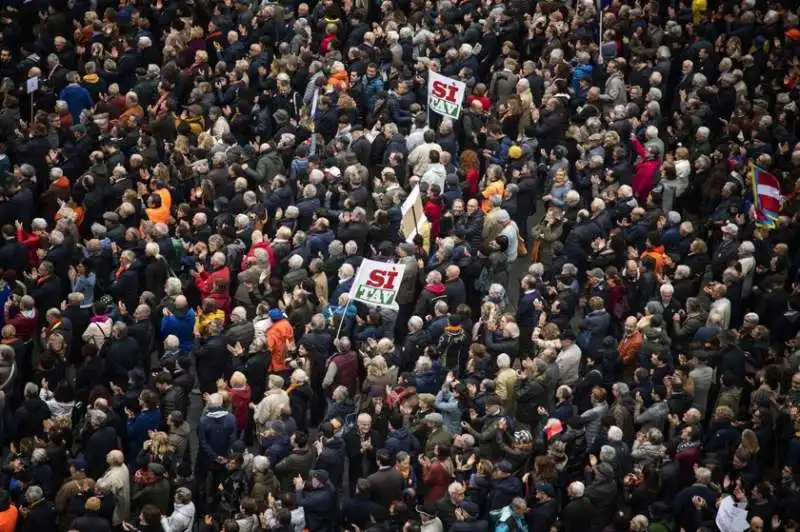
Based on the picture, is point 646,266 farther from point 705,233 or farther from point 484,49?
point 484,49

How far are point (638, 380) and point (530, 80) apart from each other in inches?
352

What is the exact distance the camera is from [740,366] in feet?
68.7

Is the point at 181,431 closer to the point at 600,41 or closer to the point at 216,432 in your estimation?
the point at 216,432

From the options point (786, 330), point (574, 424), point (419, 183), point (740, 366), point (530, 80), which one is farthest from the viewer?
point (530, 80)

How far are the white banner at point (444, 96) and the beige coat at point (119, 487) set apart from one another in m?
9.79

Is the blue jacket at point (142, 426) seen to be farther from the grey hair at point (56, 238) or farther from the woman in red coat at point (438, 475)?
the grey hair at point (56, 238)

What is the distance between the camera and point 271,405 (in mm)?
19594

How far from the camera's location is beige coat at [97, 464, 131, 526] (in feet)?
59.5

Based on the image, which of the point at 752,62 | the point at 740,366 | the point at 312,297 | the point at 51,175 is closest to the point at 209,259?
the point at 312,297

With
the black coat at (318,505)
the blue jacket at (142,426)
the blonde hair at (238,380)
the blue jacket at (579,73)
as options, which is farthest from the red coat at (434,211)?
the black coat at (318,505)

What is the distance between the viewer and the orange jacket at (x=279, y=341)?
68.0ft

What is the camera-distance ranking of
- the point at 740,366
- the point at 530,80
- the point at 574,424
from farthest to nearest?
the point at 530,80, the point at 740,366, the point at 574,424

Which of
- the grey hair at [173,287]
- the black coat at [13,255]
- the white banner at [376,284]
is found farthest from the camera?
the black coat at [13,255]

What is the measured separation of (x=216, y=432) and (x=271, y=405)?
2.77 ft
